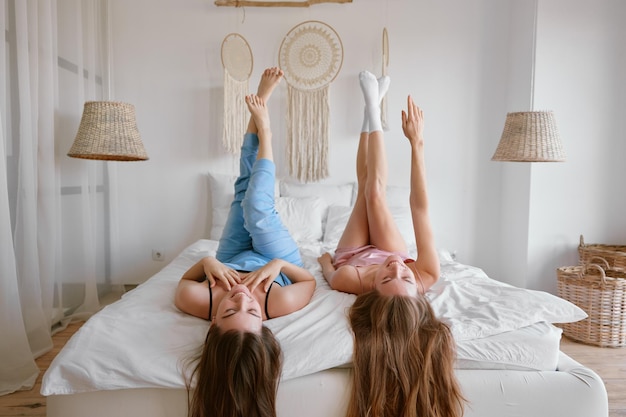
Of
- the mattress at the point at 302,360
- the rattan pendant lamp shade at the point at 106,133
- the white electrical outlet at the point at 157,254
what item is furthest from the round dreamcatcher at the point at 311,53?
the mattress at the point at 302,360

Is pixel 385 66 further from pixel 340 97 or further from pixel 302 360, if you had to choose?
pixel 302 360

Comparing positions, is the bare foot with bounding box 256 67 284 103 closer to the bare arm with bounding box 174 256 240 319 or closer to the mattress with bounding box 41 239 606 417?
the bare arm with bounding box 174 256 240 319

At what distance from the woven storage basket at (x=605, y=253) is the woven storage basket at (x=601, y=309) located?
0.45 feet

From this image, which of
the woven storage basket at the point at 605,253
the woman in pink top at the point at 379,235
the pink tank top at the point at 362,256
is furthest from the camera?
the woven storage basket at the point at 605,253

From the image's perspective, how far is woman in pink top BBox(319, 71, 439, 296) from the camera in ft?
5.36

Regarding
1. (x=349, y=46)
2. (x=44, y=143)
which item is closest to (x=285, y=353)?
(x=44, y=143)

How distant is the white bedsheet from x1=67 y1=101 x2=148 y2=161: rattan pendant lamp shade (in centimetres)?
125

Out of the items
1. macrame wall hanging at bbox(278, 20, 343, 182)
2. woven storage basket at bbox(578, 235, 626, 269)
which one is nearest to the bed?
woven storage basket at bbox(578, 235, 626, 269)

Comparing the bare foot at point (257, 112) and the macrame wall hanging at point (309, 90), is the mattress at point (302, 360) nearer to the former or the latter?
the bare foot at point (257, 112)

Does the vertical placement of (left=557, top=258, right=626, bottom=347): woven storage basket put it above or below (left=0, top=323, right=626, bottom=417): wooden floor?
above

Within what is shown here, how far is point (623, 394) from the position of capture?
79.2 inches

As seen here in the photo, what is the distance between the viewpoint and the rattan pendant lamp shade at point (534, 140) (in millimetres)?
2625

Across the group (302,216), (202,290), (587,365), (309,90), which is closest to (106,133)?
(302,216)

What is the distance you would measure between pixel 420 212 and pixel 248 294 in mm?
777
